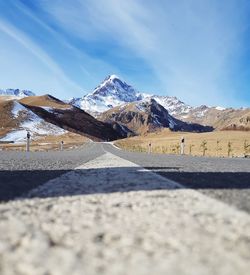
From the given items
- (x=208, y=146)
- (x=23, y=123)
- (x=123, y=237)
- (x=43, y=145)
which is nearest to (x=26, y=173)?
(x=123, y=237)

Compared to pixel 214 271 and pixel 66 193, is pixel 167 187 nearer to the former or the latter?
pixel 66 193

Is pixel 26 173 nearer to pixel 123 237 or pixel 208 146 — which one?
pixel 123 237

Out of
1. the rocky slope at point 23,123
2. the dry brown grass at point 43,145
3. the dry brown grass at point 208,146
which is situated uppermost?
the rocky slope at point 23,123

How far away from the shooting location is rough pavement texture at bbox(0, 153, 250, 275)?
2.66 meters

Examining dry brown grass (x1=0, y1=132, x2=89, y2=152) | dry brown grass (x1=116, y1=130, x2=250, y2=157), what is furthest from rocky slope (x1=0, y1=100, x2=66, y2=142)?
dry brown grass (x1=116, y1=130, x2=250, y2=157)

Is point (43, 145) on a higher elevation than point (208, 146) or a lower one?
lower

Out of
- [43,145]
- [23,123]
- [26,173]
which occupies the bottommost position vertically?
[43,145]

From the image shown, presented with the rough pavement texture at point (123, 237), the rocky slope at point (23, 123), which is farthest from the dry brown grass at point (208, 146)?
the rocky slope at point (23, 123)

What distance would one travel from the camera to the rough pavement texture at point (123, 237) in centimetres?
266

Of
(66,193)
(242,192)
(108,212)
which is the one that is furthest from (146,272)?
(242,192)

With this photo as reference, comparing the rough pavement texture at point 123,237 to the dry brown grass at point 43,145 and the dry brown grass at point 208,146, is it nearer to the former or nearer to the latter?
the dry brown grass at point 208,146

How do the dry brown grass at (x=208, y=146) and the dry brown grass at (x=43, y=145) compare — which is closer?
the dry brown grass at (x=208, y=146)

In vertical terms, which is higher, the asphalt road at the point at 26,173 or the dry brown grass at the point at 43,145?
the asphalt road at the point at 26,173

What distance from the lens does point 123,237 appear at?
3.32m
